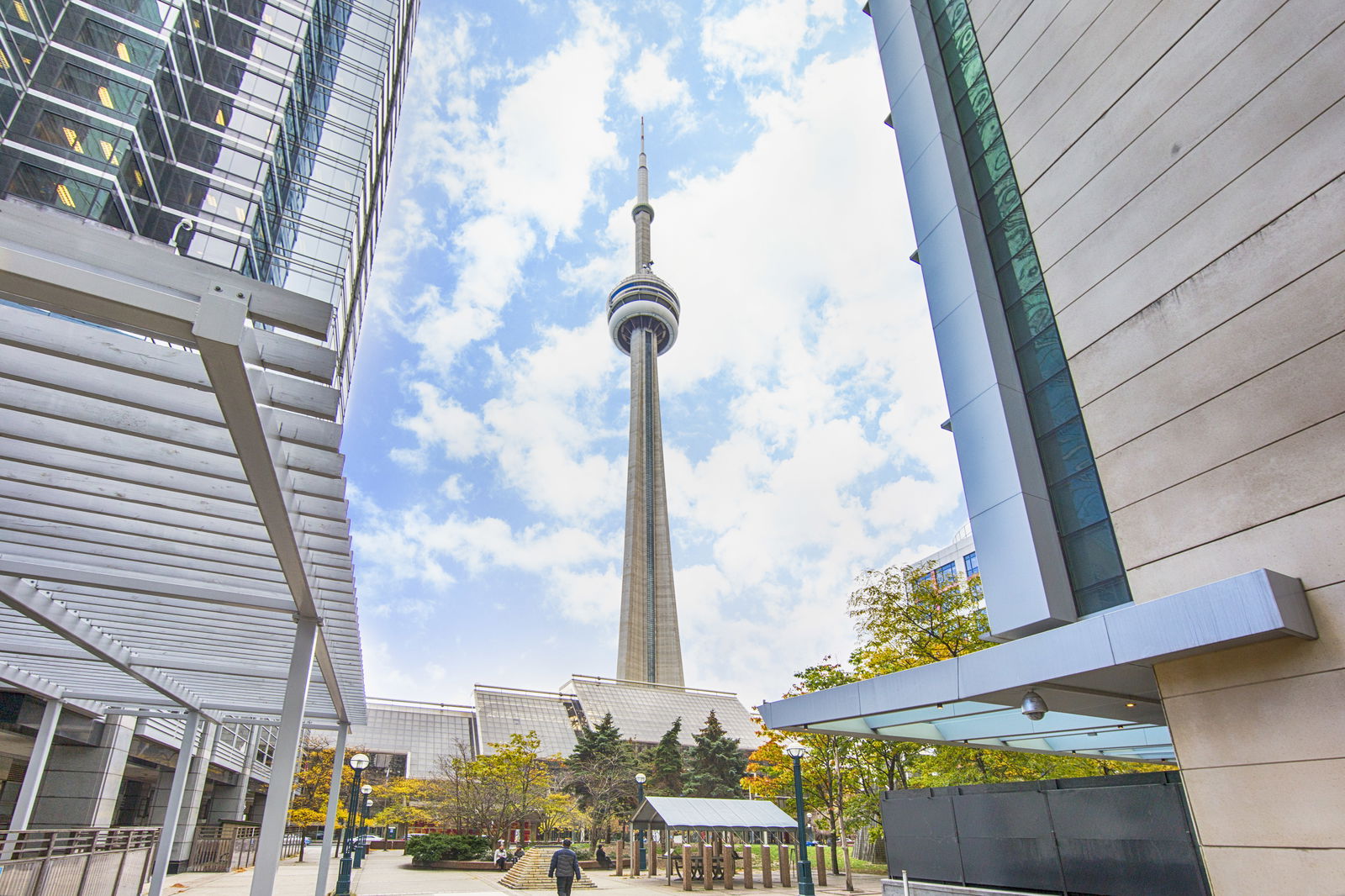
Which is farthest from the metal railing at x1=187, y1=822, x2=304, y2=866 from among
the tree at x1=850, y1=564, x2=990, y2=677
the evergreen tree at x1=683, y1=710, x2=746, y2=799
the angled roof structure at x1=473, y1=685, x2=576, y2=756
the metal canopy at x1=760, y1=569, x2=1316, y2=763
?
the angled roof structure at x1=473, y1=685, x2=576, y2=756

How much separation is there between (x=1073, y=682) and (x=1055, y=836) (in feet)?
10.6

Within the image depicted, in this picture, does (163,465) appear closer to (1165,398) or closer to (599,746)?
(1165,398)

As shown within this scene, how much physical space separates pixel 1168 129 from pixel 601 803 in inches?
1934

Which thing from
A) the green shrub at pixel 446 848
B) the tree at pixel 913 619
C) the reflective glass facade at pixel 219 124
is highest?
the reflective glass facade at pixel 219 124

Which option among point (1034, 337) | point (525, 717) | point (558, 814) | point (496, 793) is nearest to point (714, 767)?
point (558, 814)

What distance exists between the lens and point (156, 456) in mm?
7453

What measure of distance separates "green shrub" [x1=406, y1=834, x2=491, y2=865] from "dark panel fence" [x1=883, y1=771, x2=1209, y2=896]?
24142mm

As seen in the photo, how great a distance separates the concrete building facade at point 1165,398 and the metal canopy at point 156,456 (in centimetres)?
778

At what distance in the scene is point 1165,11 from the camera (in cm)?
948

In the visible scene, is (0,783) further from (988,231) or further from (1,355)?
(988,231)

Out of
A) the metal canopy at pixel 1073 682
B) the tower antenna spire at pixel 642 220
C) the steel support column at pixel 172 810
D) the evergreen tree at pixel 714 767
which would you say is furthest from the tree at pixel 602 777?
the tower antenna spire at pixel 642 220

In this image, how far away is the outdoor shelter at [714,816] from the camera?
81.1 ft

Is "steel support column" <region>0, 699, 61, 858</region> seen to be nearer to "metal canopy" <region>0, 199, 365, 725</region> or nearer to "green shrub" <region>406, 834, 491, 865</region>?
"metal canopy" <region>0, 199, 365, 725</region>

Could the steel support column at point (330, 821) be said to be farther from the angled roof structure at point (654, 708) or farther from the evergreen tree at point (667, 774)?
the angled roof structure at point (654, 708)
